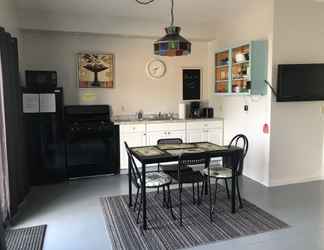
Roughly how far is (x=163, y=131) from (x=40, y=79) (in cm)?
229

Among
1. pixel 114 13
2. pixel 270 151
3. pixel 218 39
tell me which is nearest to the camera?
pixel 270 151

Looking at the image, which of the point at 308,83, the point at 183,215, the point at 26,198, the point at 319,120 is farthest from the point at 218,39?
the point at 26,198

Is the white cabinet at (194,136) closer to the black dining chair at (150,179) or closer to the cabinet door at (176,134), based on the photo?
the cabinet door at (176,134)

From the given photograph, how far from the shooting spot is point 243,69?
15.1 ft

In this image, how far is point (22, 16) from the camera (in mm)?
4492

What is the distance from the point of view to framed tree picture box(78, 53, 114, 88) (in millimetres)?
5176

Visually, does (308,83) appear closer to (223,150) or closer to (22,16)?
(223,150)

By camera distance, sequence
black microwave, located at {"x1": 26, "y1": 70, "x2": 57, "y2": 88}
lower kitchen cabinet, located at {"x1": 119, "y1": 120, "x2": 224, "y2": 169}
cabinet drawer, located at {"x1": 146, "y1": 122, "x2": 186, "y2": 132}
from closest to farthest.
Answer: black microwave, located at {"x1": 26, "y1": 70, "x2": 57, "y2": 88}
lower kitchen cabinet, located at {"x1": 119, "y1": 120, "x2": 224, "y2": 169}
cabinet drawer, located at {"x1": 146, "y1": 122, "x2": 186, "y2": 132}

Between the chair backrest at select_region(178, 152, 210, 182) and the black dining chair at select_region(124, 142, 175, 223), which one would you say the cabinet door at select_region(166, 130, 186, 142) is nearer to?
the black dining chair at select_region(124, 142, 175, 223)

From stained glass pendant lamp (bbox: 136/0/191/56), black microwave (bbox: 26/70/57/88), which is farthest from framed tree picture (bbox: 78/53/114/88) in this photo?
stained glass pendant lamp (bbox: 136/0/191/56)

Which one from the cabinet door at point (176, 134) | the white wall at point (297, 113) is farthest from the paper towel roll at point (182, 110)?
the white wall at point (297, 113)

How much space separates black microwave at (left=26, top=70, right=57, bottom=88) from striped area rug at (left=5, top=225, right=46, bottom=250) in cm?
231

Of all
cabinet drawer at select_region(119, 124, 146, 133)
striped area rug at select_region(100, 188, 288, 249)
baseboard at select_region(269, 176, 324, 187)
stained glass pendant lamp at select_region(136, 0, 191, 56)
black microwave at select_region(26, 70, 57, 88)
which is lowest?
striped area rug at select_region(100, 188, 288, 249)

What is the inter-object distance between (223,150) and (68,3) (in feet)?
10.2
